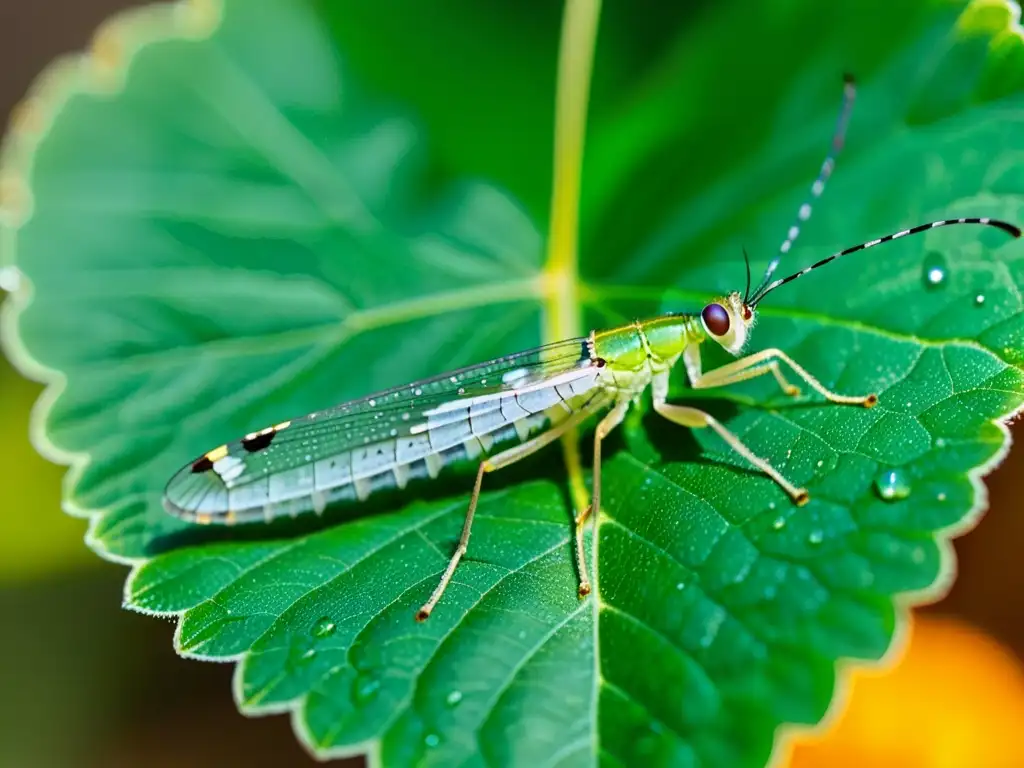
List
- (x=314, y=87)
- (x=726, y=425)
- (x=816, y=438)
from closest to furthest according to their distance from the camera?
(x=816, y=438) < (x=726, y=425) < (x=314, y=87)

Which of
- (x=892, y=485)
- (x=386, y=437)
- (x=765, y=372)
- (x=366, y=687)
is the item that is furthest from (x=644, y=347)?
(x=366, y=687)

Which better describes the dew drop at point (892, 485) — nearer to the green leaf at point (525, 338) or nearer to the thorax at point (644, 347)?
the green leaf at point (525, 338)

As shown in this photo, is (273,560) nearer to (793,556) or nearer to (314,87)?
(793,556)

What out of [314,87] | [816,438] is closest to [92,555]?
[314,87]

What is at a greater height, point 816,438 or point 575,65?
point 575,65

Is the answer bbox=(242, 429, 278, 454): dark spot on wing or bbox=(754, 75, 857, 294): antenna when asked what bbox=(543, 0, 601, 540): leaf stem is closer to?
bbox=(754, 75, 857, 294): antenna

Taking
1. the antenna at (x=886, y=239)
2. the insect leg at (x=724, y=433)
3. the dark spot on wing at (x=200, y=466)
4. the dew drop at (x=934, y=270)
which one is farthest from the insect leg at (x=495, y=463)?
the dew drop at (x=934, y=270)

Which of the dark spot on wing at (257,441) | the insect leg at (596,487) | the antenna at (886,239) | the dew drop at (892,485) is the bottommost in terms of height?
the dew drop at (892,485)

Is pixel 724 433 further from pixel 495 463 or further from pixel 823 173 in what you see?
pixel 823 173
